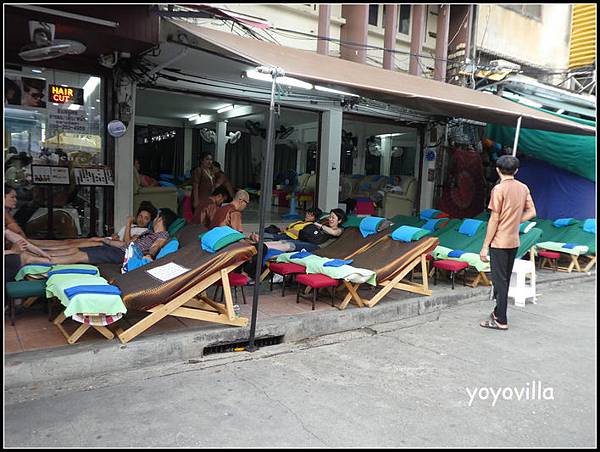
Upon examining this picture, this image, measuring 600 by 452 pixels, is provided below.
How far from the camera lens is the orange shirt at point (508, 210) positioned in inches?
197

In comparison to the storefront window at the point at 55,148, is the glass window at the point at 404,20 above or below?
above

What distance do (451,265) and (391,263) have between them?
4.03 feet

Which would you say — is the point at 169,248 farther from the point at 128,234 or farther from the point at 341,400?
the point at 341,400

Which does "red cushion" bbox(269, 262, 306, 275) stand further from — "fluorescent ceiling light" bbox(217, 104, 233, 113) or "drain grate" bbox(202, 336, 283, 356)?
"fluorescent ceiling light" bbox(217, 104, 233, 113)

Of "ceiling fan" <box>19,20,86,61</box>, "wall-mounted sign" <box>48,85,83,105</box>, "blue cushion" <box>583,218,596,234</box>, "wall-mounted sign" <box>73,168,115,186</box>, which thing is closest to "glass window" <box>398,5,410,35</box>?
"blue cushion" <box>583,218,596,234</box>

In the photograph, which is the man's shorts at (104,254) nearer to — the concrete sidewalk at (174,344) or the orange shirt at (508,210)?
the concrete sidewalk at (174,344)

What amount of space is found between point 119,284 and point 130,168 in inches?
140

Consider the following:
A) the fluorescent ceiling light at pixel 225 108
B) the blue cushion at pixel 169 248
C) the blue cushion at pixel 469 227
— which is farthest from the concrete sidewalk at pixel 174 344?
the fluorescent ceiling light at pixel 225 108

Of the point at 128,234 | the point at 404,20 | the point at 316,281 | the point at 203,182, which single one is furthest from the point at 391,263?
the point at 404,20

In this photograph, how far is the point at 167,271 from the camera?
13.7ft

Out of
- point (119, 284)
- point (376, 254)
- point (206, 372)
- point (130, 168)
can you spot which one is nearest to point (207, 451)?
point (206, 372)

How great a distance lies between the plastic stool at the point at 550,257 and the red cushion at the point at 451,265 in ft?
9.50

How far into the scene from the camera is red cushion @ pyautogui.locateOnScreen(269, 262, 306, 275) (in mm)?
5258

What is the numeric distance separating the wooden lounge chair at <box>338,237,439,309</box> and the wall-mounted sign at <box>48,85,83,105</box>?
4.57 meters
